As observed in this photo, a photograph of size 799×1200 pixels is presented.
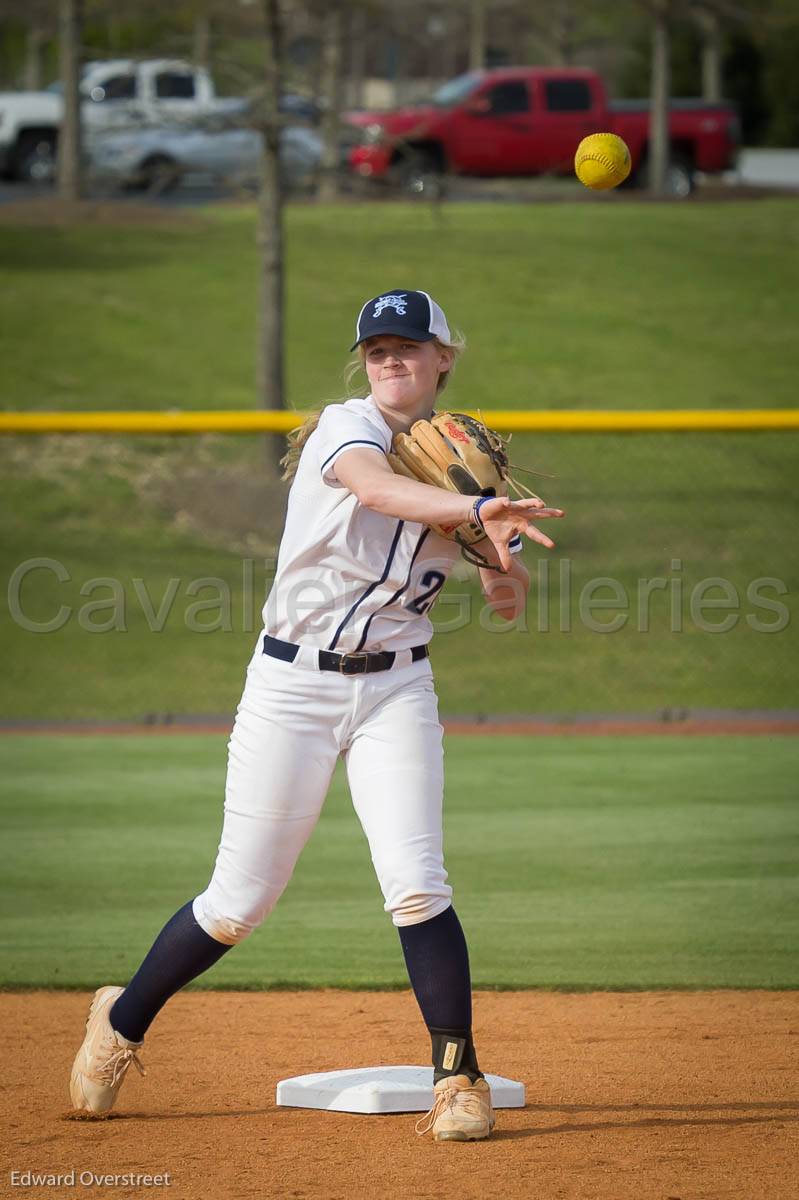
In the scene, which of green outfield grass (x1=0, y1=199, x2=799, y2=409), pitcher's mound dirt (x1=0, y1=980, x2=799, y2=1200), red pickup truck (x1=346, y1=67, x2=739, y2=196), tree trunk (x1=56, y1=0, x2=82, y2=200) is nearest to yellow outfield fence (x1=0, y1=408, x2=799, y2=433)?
pitcher's mound dirt (x1=0, y1=980, x2=799, y2=1200)

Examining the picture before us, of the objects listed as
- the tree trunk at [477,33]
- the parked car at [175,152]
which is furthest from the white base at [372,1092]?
the tree trunk at [477,33]

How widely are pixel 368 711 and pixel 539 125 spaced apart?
23084 millimetres

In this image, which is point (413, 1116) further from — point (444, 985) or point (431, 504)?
point (431, 504)

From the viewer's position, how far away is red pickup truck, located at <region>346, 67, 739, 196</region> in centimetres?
2431

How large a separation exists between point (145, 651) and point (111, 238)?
1406 cm

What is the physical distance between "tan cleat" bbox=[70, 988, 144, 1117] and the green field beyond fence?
6.83 meters

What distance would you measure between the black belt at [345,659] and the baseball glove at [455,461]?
0.31 metres

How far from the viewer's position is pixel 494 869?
6.58 meters

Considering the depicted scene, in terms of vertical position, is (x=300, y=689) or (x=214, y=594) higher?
(x=300, y=689)

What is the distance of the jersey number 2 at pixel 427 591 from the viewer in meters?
3.66

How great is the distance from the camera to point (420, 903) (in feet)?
11.7

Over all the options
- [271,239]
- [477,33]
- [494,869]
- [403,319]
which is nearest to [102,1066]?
[403,319]

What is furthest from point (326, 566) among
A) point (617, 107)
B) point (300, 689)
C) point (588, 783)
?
point (617, 107)

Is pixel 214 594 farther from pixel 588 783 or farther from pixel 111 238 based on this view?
pixel 111 238
